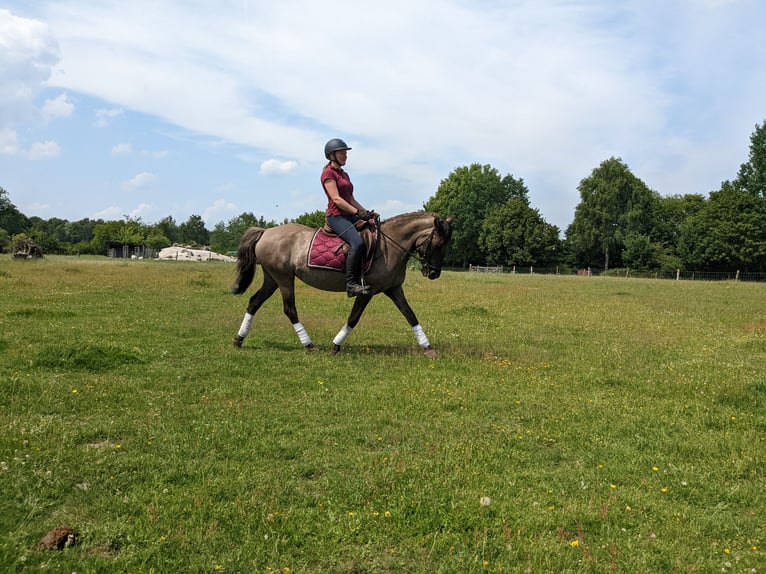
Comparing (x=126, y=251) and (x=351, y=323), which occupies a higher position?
(x=126, y=251)

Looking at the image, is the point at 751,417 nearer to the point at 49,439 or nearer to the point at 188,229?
the point at 49,439

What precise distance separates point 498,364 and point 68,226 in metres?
207

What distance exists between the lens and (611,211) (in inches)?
3637

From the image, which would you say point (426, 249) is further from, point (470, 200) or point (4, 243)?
point (4, 243)

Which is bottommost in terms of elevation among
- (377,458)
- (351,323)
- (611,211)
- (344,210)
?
(377,458)

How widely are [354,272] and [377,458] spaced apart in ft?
18.7

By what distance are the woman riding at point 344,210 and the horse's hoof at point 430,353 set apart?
1.68 m

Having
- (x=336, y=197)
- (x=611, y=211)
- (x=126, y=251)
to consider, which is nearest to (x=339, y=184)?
(x=336, y=197)

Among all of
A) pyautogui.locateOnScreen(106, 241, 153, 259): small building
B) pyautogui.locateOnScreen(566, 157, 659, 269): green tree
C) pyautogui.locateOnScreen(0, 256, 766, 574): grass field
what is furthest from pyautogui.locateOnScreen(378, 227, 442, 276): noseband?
pyautogui.locateOnScreen(106, 241, 153, 259): small building

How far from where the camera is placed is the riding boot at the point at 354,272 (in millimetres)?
10836

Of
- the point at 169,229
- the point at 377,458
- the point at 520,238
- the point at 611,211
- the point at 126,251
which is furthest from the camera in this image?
the point at 169,229

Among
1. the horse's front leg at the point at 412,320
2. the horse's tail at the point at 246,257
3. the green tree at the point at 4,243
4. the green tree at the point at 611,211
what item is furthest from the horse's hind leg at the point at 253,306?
the green tree at the point at 4,243

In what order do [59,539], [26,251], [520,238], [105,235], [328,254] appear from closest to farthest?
1. [59,539]
2. [328,254]
3. [26,251]
4. [520,238]
5. [105,235]

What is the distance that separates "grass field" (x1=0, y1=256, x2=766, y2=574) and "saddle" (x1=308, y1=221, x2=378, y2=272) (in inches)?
71.7
